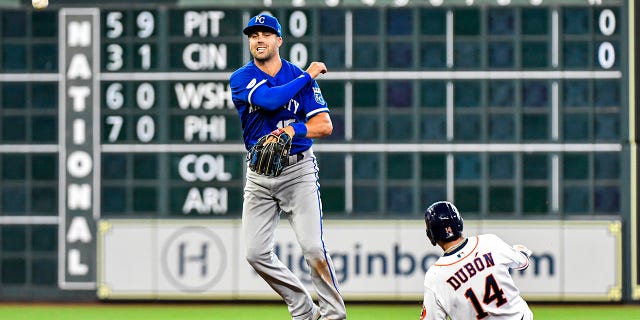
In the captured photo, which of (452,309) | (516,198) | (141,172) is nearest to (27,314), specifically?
(141,172)

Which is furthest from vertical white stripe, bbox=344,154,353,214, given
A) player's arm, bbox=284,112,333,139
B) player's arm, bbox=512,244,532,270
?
player's arm, bbox=512,244,532,270

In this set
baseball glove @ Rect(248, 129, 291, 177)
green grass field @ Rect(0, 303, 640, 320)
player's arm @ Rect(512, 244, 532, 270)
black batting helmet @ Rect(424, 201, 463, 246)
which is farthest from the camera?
green grass field @ Rect(0, 303, 640, 320)

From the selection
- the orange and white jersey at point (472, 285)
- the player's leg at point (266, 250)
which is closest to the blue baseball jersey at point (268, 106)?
the player's leg at point (266, 250)

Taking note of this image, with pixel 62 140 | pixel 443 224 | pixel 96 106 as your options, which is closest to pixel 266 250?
pixel 443 224

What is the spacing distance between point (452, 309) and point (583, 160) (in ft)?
20.2

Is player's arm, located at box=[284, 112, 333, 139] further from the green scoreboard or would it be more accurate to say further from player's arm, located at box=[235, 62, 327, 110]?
the green scoreboard

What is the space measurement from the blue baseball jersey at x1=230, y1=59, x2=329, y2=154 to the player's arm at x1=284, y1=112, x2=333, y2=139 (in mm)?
41

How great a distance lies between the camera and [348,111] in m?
12.9

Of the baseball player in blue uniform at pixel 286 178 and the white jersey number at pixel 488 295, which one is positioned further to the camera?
the baseball player in blue uniform at pixel 286 178

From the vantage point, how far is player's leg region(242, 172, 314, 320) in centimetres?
844

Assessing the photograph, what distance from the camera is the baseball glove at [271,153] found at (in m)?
8.24

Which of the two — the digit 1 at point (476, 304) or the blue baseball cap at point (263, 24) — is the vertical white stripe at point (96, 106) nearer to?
the blue baseball cap at point (263, 24)

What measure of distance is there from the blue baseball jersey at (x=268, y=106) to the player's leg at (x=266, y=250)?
328mm

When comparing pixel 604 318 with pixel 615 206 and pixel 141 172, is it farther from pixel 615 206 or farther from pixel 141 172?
pixel 141 172
